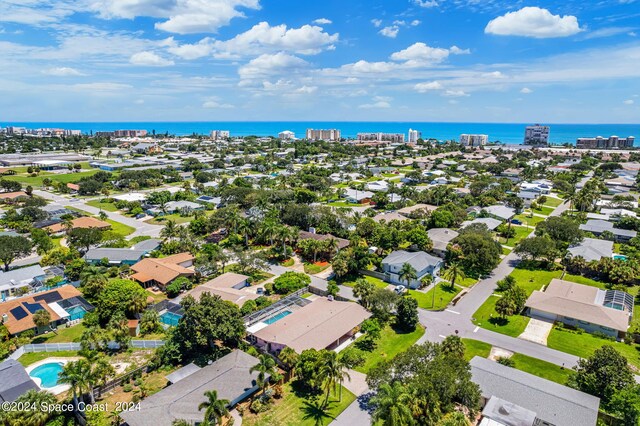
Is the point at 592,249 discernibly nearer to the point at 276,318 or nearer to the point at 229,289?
the point at 276,318

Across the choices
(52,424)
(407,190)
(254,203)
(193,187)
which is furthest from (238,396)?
(193,187)

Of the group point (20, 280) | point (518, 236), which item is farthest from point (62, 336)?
point (518, 236)

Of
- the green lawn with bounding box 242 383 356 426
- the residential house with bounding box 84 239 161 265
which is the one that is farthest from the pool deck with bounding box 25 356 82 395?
the residential house with bounding box 84 239 161 265

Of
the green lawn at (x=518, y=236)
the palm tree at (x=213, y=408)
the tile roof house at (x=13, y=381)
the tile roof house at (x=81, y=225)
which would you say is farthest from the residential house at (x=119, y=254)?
the green lawn at (x=518, y=236)

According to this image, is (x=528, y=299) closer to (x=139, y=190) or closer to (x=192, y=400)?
(x=192, y=400)

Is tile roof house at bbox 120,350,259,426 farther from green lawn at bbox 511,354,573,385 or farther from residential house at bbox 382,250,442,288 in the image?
residential house at bbox 382,250,442,288
